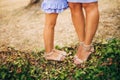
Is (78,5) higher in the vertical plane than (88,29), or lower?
higher

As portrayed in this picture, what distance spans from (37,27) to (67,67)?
2.62 meters

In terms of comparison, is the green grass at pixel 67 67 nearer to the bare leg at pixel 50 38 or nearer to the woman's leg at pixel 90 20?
the bare leg at pixel 50 38

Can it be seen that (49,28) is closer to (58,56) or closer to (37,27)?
(58,56)

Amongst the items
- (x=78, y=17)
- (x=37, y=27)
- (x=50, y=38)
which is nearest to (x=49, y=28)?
(x=50, y=38)

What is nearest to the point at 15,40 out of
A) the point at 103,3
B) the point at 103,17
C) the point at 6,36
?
the point at 6,36

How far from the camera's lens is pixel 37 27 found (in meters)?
6.97

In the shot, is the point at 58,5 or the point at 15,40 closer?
the point at 58,5

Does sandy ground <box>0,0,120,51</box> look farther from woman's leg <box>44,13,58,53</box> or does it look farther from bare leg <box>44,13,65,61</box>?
woman's leg <box>44,13,58,53</box>

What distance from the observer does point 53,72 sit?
4492 millimetres

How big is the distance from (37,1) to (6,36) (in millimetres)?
2165

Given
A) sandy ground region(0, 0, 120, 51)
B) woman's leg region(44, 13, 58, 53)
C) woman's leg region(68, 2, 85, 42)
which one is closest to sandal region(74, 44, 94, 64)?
woman's leg region(68, 2, 85, 42)

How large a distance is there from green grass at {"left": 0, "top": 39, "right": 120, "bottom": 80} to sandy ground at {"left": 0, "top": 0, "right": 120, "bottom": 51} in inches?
32.5

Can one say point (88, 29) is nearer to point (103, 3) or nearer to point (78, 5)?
point (78, 5)

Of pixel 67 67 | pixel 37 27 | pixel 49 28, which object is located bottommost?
pixel 67 67
